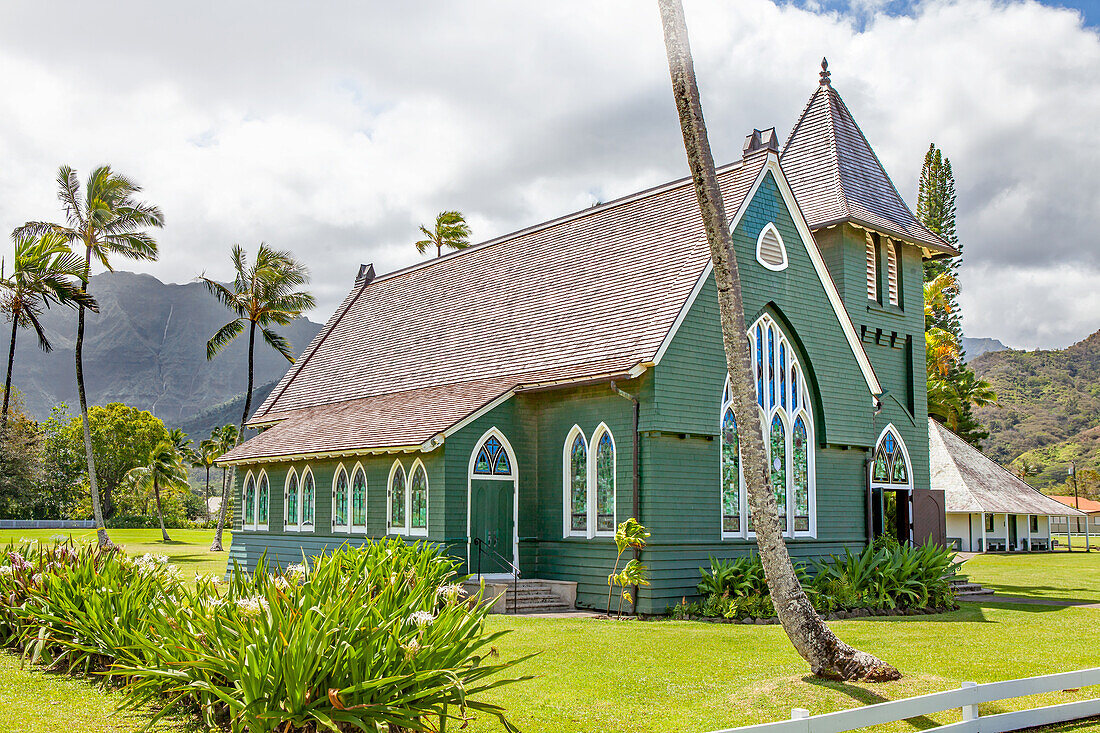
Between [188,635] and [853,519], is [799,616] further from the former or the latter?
[853,519]

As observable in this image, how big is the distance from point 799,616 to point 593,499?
9.15m

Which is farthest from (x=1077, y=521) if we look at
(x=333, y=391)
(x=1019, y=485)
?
(x=333, y=391)

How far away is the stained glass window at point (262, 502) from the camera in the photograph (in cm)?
2848

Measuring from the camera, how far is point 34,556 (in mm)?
14320

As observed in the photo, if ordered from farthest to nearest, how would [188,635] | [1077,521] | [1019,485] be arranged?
[1077,521] → [1019,485] → [188,635]

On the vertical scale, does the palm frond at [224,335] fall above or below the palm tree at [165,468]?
above

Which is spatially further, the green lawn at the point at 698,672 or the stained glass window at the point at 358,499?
the stained glass window at the point at 358,499

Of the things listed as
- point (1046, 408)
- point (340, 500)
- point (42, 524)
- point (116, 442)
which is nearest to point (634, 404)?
point (340, 500)

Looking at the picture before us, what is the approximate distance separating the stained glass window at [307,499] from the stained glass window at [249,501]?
3179 millimetres

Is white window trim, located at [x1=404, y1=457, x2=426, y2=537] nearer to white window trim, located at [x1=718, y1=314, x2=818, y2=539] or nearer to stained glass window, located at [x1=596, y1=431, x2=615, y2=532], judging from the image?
stained glass window, located at [x1=596, y1=431, x2=615, y2=532]

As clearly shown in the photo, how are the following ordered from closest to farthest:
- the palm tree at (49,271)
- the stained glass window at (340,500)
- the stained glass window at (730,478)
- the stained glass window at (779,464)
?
1. the stained glass window at (730,478)
2. the stained glass window at (779,464)
3. the stained glass window at (340,500)
4. the palm tree at (49,271)

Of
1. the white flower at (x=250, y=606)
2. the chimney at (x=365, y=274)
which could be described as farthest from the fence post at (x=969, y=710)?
the chimney at (x=365, y=274)

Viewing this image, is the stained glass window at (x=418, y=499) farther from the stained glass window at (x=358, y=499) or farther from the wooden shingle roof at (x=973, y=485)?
the wooden shingle roof at (x=973, y=485)

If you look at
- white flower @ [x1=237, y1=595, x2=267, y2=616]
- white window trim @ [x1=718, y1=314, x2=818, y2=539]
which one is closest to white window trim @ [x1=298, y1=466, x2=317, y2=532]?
white window trim @ [x1=718, y1=314, x2=818, y2=539]
